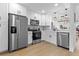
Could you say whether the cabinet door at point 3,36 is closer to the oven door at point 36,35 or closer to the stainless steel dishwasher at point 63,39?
the oven door at point 36,35

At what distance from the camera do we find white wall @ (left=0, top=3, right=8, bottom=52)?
4.21 meters

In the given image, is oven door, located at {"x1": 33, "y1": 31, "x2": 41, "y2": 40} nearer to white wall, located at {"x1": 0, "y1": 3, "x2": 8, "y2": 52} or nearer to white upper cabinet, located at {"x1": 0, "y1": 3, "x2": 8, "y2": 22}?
white wall, located at {"x1": 0, "y1": 3, "x2": 8, "y2": 52}

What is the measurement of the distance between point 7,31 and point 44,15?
3.94 m

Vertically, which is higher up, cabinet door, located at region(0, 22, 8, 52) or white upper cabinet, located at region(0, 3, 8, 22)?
white upper cabinet, located at region(0, 3, 8, 22)

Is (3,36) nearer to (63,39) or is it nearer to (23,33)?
(23,33)

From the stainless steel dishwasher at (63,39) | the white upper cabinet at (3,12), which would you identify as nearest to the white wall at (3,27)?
the white upper cabinet at (3,12)

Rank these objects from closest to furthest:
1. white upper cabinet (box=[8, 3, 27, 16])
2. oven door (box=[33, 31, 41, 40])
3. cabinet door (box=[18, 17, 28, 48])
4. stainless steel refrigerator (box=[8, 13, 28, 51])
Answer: stainless steel refrigerator (box=[8, 13, 28, 51]) < white upper cabinet (box=[8, 3, 27, 16]) < cabinet door (box=[18, 17, 28, 48]) < oven door (box=[33, 31, 41, 40])

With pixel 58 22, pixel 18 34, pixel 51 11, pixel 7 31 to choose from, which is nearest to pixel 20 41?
pixel 18 34

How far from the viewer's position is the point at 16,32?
4668 millimetres

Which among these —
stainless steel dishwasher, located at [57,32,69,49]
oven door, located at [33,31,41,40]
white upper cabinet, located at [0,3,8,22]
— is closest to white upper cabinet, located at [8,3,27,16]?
white upper cabinet, located at [0,3,8,22]

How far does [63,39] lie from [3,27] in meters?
2.81

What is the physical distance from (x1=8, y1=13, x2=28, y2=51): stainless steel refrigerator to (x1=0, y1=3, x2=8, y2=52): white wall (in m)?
0.13

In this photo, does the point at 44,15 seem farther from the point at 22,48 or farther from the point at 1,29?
the point at 1,29

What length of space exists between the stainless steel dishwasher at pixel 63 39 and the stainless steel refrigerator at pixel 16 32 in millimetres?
1866
